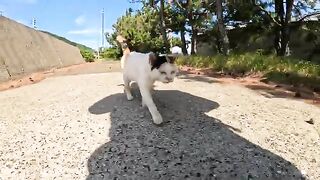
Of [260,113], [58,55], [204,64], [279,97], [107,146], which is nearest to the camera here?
[107,146]

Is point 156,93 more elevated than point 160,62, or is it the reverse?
point 160,62

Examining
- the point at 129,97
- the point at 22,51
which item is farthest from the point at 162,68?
the point at 22,51

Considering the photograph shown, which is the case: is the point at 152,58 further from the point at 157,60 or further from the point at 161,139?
the point at 161,139

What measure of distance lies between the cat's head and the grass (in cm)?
532

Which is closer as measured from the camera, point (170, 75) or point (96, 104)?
point (170, 75)

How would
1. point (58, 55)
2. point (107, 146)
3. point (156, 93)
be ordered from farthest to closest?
1. point (58, 55)
2. point (156, 93)
3. point (107, 146)

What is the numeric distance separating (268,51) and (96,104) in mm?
14065

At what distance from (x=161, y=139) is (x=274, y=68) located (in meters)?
6.94

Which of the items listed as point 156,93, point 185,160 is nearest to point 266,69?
point 156,93

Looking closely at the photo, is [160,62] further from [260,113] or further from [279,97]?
[279,97]

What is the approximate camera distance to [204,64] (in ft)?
46.7

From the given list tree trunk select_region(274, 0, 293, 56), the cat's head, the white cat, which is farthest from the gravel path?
tree trunk select_region(274, 0, 293, 56)

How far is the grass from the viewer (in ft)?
33.3

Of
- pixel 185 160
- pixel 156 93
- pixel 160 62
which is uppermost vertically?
pixel 160 62
